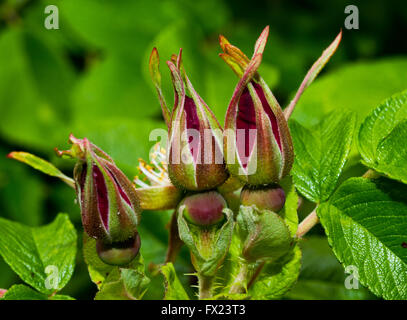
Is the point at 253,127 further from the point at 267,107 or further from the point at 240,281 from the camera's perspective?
the point at 240,281

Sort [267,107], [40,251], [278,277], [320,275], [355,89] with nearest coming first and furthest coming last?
1. [267,107]
2. [278,277]
3. [40,251]
4. [320,275]
5. [355,89]

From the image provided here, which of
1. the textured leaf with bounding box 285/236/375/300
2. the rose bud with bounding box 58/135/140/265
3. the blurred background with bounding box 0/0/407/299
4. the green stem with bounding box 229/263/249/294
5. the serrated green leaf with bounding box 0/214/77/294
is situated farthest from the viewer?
the blurred background with bounding box 0/0/407/299

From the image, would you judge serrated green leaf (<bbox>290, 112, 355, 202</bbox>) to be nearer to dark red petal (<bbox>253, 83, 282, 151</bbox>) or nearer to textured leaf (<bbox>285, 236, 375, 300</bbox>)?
dark red petal (<bbox>253, 83, 282, 151</bbox>)

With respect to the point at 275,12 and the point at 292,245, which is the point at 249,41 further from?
the point at 292,245

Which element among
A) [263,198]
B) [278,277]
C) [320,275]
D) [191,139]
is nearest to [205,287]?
[278,277]

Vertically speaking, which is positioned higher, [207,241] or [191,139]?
[191,139]

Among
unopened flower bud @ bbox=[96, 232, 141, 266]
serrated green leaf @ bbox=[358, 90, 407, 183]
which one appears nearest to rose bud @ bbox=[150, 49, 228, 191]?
unopened flower bud @ bbox=[96, 232, 141, 266]

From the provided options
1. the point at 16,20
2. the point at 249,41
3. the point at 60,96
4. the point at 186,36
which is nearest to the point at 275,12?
the point at 249,41

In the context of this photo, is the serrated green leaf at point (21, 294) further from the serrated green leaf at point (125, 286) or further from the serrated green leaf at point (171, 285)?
the serrated green leaf at point (171, 285)
